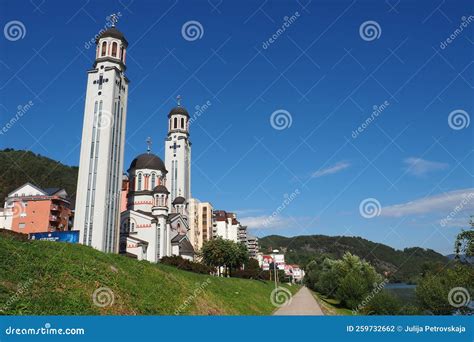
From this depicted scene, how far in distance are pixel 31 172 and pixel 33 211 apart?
48426mm

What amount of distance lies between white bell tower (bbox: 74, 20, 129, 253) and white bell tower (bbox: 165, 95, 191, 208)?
22239mm

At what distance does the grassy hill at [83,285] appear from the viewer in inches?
556

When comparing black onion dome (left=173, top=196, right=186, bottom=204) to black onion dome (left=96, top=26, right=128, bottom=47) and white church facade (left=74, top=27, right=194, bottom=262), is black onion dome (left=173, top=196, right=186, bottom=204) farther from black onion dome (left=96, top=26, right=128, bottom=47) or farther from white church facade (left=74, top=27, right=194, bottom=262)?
black onion dome (left=96, top=26, right=128, bottom=47)

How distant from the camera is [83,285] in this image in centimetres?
1694

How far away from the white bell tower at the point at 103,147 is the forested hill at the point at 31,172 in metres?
53.1

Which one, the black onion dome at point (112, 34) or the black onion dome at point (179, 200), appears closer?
the black onion dome at point (112, 34)

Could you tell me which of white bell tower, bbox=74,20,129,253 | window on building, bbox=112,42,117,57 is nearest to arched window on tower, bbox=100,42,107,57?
white bell tower, bbox=74,20,129,253

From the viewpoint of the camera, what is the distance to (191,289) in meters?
26.5

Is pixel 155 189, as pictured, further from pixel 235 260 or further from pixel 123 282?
pixel 123 282

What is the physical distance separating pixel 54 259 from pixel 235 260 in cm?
3665

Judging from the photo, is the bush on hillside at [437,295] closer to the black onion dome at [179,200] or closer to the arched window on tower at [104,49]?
the black onion dome at [179,200]

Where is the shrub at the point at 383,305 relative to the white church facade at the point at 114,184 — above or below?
below

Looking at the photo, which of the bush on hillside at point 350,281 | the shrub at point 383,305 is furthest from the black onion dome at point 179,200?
Result: the shrub at point 383,305

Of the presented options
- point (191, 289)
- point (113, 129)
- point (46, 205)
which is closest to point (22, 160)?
point (46, 205)
